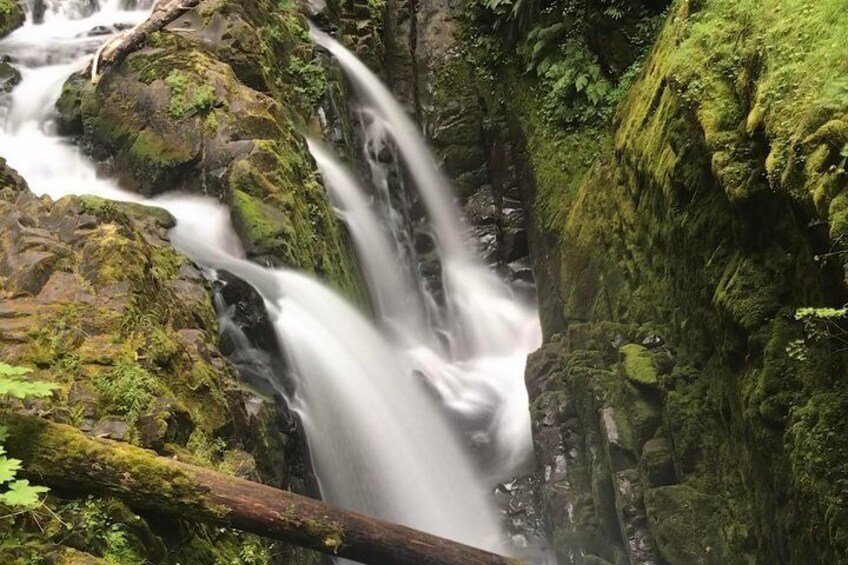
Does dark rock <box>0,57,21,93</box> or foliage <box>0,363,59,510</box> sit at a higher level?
dark rock <box>0,57,21,93</box>

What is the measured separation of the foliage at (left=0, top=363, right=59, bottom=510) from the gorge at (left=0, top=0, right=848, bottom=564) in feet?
0.10

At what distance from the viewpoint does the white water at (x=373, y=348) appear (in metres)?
6.54

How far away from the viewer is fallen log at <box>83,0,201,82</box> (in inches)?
356

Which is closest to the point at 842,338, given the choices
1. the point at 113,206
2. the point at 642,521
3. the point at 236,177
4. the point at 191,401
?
the point at 642,521

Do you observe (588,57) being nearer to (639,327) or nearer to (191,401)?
(639,327)

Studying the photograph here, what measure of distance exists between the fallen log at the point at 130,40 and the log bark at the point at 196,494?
702cm

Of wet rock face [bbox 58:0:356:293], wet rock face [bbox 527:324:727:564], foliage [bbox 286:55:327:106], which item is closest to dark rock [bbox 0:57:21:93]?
wet rock face [bbox 58:0:356:293]

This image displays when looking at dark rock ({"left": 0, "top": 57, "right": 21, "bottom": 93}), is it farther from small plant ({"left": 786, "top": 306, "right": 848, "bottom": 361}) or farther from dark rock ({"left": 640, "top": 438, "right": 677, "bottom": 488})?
small plant ({"left": 786, "top": 306, "right": 848, "bottom": 361})

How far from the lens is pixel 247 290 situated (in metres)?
6.39

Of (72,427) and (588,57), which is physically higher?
(588,57)

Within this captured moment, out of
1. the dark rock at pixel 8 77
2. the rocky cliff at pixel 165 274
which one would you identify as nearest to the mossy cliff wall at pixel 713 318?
the rocky cliff at pixel 165 274

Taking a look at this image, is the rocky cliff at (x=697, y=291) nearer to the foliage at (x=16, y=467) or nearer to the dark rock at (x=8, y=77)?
the foliage at (x=16, y=467)

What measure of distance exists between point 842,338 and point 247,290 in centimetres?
465

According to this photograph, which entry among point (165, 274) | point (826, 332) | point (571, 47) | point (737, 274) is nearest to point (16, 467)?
point (165, 274)
